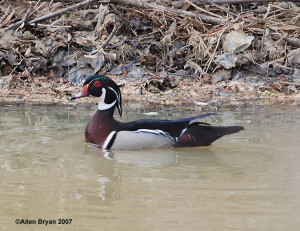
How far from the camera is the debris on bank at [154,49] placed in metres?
10.3

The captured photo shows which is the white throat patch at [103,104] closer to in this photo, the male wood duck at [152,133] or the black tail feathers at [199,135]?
the male wood duck at [152,133]

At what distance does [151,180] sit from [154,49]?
18.8 feet

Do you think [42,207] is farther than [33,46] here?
No

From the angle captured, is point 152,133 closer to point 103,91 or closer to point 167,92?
point 103,91

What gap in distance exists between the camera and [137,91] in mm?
10242

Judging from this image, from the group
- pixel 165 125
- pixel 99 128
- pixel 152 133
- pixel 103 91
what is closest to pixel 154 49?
pixel 103 91

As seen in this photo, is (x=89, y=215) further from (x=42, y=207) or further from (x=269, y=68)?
(x=269, y=68)

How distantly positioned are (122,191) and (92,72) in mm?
5526

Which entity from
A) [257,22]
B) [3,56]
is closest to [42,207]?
[3,56]

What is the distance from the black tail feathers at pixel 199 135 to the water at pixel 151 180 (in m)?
0.09

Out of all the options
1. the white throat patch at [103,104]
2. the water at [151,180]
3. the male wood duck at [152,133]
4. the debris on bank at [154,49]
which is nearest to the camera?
the water at [151,180]

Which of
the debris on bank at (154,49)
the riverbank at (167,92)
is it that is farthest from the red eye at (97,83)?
the debris on bank at (154,49)

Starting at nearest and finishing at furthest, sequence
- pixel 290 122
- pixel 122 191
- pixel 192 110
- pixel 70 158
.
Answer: pixel 122 191 → pixel 70 158 → pixel 290 122 → pixel 192 110

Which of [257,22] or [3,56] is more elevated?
[257,22]
